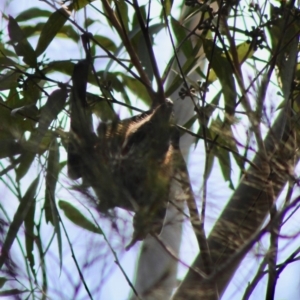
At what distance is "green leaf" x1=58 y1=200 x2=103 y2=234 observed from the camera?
1391 millimetres

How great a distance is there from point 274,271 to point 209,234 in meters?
0.25

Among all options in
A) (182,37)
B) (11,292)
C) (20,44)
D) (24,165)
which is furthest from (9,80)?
(11,292)

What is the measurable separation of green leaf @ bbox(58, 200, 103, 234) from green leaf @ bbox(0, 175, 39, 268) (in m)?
0.07

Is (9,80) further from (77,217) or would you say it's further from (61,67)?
(77,217)

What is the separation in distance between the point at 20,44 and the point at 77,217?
0.53 m

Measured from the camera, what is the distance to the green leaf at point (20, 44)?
1807mm

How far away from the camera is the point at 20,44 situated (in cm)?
183

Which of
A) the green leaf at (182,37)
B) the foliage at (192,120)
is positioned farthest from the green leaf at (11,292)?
the green leaf at (182,37)

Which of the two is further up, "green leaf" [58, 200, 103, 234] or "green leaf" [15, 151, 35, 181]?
"green leaf" [15, 151, 35, 181]

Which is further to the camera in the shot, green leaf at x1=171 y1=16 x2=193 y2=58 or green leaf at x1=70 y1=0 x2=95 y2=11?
green leaf at x1=171 y1=16 x2=193 y2=58

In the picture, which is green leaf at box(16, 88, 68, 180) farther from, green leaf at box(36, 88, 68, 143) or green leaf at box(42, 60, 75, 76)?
green leaf at box(42, 60, 75, 76)

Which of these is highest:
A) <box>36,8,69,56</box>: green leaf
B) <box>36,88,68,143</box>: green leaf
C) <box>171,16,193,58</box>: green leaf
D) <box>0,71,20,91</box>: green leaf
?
<box>171,16,193,58</box>: green leaf

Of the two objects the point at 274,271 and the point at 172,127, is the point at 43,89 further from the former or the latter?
the point at 274,271

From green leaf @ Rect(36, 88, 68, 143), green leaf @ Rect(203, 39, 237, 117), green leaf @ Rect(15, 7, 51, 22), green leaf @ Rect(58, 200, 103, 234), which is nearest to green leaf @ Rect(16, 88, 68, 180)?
green leaf @ Rect(36, 88, 68, 143)
